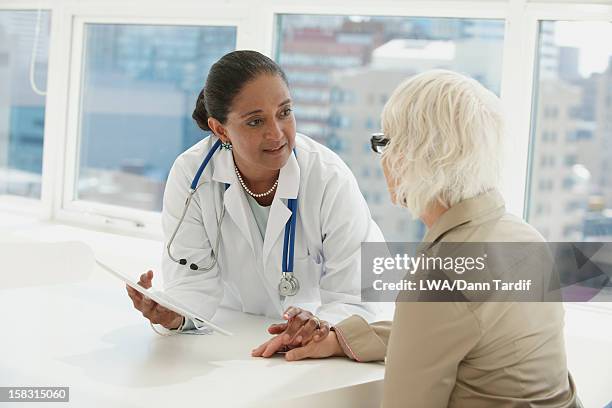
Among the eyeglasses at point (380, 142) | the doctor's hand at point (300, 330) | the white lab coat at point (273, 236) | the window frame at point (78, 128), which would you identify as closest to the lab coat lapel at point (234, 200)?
the white lab coat at point (273, 236)

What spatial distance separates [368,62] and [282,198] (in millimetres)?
994

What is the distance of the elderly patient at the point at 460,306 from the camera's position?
130cm

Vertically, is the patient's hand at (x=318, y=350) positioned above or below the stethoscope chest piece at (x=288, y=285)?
below

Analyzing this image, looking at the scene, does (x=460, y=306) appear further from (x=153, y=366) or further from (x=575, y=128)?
(x=575, y=128)

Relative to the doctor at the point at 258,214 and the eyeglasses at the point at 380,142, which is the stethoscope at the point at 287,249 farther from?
the eyeglasses at the point at 380,142

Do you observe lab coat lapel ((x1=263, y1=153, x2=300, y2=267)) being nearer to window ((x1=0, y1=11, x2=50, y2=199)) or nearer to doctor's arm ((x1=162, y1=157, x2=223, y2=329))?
doctor's arm ((x1=162, y1=157, x2=223, y2=329))

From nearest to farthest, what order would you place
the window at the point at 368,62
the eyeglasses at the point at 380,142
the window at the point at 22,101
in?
the eyeglasses at the point at 380,142 < the window at the point at 368,62 < the window at the point at 22,101

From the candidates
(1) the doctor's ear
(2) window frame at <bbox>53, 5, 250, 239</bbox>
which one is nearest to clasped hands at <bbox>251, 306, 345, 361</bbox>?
(1) the doctor's ear

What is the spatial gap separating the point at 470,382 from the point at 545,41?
56.8 inches

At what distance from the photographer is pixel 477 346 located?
1.30 metres

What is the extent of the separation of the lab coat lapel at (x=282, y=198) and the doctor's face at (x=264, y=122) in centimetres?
4

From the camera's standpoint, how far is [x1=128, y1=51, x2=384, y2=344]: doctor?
193cm

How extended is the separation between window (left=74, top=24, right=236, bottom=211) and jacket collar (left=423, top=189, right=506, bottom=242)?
1977 millimetres

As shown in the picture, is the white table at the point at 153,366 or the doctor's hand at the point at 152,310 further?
the doctor's hand at the point at 152,310
